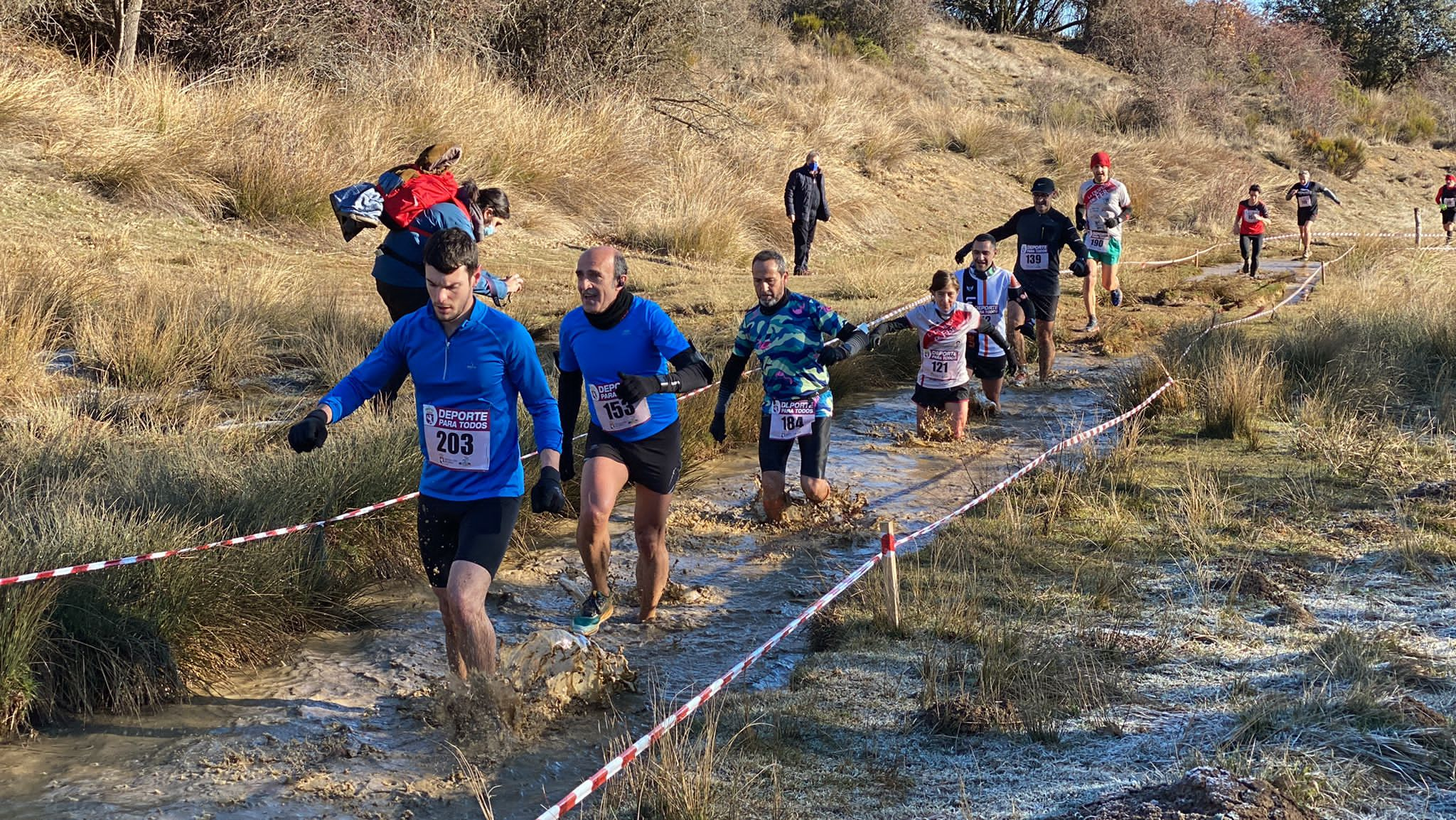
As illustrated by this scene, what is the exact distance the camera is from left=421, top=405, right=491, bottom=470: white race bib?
15.9 ft

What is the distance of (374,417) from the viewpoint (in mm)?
7879

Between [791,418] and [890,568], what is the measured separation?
1.78m

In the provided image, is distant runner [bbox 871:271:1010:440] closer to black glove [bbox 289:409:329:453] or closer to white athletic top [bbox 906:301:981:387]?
white athletic top [bbox 906:301:981:387]

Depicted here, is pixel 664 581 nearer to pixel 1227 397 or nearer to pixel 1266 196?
pixel 1227 397

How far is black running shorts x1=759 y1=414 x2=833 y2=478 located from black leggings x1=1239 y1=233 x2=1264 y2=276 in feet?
47.8

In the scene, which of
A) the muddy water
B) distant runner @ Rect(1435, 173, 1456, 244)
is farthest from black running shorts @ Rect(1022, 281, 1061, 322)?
distant runner @ Rect(1435, 173, 1456, 244)

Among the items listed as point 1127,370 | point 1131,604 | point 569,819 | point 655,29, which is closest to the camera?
point 569,819

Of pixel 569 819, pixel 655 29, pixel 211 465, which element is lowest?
pixel 569 819

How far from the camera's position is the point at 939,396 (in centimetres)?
989

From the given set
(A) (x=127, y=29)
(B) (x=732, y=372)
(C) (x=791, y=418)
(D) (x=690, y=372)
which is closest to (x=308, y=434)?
(D) (x=690, y=372)

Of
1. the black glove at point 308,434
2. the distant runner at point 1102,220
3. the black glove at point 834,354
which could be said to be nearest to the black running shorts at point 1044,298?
the distant runner at point 1102,220

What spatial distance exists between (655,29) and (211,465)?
19103mm

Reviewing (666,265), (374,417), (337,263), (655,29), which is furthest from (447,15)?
(374,417)

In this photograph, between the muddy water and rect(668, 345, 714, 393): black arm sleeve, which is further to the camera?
rect(668, 345, 714, 393): black arm sleeve
